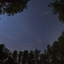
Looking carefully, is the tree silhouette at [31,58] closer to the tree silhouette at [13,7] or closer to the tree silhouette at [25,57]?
the tree silhouette at [25,57]

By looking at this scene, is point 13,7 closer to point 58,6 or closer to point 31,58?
point 58,6

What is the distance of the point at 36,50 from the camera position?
201ft

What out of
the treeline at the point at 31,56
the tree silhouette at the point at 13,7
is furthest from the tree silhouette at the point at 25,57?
the tree silhouette at the point at 13,7

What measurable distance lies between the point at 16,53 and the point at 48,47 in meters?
23.4

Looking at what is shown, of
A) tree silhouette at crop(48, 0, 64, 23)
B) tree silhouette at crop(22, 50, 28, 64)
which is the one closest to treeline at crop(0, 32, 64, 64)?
tree silhouette at crop(22, 50, 28, 64)

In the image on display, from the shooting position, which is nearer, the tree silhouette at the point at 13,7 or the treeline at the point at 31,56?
the tree silhouette at the point at 13,7

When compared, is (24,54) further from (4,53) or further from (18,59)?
(4,53)

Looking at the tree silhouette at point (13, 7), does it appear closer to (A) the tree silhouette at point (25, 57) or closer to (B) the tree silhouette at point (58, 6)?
(B) the tree silhouette at point (58, 6)

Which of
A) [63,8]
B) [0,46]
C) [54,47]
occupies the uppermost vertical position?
[0,46]


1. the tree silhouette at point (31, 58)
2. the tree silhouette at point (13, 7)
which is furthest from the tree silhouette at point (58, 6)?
the tree silhouette at point (31, 58)

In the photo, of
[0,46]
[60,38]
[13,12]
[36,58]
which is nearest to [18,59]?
[36,58]

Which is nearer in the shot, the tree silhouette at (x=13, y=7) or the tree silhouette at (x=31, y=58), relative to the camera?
the tree silhouette at (x=13, y=7)

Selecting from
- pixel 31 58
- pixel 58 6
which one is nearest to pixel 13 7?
→ pixel 58 6

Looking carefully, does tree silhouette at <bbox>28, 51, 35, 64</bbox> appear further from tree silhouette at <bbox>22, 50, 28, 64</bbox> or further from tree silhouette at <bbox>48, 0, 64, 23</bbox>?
tree silhouette at <bbox>48, 0, 64, 23</bbox>
